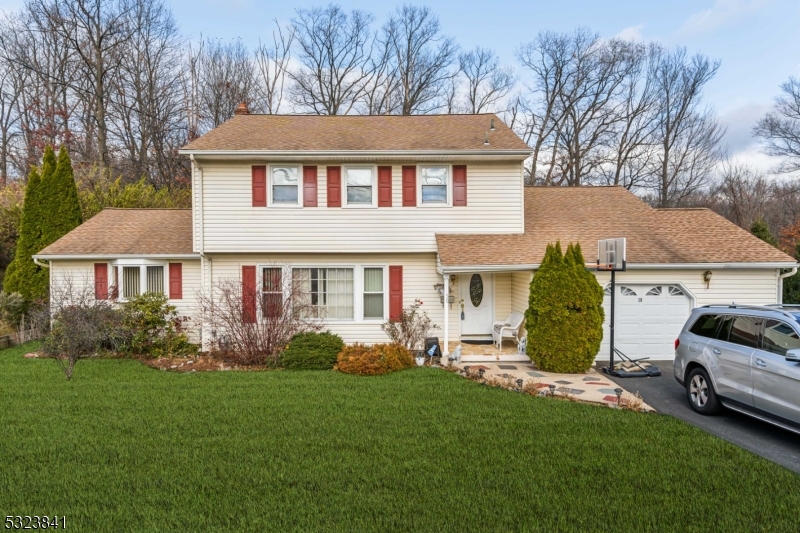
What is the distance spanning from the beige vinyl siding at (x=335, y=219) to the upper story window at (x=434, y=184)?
270mm

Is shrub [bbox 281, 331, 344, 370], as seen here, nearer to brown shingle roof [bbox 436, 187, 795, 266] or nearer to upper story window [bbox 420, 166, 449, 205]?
brown shingle roof [bbox 436, 187, 795, 266]

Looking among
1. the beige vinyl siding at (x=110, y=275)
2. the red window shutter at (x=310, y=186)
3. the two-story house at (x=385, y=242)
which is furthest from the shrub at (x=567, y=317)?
the beige vinyl siding at (x=110, y=275)

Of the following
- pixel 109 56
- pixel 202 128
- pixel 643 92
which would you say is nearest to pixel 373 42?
pixel 202 128

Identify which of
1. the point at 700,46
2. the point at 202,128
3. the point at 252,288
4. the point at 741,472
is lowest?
the point at 741,472

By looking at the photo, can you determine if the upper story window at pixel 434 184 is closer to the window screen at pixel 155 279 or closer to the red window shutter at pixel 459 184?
the red window shutter at pixel 459 184

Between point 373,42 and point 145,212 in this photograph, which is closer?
point 145,212

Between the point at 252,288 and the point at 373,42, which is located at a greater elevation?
the point at 373,42

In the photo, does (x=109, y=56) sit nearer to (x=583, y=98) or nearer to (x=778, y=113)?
(x=583, y=98)

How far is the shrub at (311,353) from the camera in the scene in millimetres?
9773

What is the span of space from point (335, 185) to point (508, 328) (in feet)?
18.8

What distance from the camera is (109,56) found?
2230 cm

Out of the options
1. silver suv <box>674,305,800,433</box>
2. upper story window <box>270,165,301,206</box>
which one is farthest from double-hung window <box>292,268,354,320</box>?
silver suv <box>674,305,800,433</box>

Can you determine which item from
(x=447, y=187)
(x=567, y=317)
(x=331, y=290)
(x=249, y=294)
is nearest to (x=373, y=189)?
(x=447, y=187)

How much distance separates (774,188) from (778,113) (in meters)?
5.71
